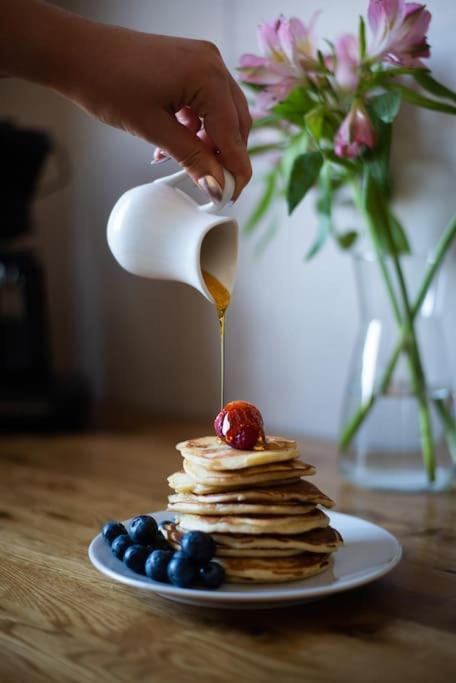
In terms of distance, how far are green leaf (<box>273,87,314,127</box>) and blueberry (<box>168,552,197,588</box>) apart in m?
0.71

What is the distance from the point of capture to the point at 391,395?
1380 mm

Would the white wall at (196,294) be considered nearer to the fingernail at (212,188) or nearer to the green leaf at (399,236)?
the green leaf at (399,236)

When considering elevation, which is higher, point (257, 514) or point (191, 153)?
point (191, 153)

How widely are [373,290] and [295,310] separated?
0.44 meters

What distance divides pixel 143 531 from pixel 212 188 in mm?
399

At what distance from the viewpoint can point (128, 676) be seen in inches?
28.2

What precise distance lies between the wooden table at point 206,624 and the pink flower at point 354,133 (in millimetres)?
527

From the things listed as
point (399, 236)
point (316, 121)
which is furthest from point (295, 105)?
point (399, 236)

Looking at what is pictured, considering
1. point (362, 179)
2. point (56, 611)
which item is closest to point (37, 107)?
point (362, 179)

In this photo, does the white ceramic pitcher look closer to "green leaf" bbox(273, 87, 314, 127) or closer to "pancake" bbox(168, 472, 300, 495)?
"pancake" bbox(168, 472, 300, 495)

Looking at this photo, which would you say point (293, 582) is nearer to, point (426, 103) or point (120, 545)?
point (120, 545)

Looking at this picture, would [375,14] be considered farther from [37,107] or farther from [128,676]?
[37,107]

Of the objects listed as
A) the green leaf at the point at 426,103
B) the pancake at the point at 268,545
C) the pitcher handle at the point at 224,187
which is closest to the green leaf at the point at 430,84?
the green leaf at the point at 426,103

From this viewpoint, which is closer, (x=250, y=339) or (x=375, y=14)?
(x=375, y=14)
